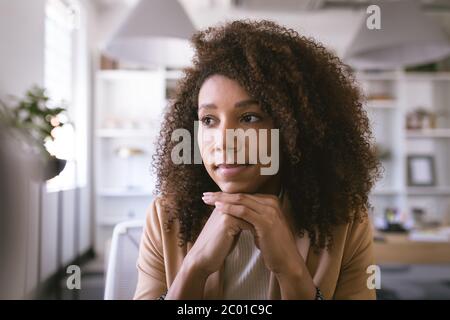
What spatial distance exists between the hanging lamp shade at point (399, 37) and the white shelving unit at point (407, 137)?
132 mm

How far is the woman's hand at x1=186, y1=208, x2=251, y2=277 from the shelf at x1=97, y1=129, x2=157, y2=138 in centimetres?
20

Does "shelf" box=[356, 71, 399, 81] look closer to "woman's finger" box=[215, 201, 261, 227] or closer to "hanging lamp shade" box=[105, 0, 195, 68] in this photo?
"hanging lamp shade" box=[105, 0, 195, 68]

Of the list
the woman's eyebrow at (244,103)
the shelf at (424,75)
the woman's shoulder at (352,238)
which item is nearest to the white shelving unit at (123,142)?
the woman's eyebrow at (244,103)

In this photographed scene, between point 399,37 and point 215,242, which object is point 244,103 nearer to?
point 215,242

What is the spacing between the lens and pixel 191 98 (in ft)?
1.75

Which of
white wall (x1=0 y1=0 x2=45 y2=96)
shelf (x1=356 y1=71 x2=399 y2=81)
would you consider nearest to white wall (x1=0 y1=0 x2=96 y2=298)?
white wall (x1=0 y1=0 x2=45 y2=96)

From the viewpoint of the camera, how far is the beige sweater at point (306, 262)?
0.53 metres

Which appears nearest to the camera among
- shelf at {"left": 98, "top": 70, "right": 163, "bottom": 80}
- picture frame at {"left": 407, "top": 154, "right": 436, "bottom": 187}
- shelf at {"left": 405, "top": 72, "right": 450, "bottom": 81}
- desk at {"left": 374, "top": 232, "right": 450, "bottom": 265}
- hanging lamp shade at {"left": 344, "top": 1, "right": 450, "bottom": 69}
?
hanging lamp shade at {"left": 344, "top": 1, "right": 450, "bottom": 69}

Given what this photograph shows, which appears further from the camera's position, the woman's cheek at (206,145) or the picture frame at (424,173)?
the picture frame at (424,173)

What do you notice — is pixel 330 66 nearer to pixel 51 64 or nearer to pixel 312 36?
pixel 312 36

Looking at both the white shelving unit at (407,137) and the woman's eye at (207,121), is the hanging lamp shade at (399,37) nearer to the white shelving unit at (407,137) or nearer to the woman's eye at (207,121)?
the white shelving unit at (407,137)

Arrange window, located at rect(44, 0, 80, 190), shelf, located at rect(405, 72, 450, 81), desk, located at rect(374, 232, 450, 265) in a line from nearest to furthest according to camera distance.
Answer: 1. window, located at rect(44, 0, 80, 190)
2. desk, located at rect(374, 232, 450, 265)
3. shelf, located at rect(405, 72, 450, 81)

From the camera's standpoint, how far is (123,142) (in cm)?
83

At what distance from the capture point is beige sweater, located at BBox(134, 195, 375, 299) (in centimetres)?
53
